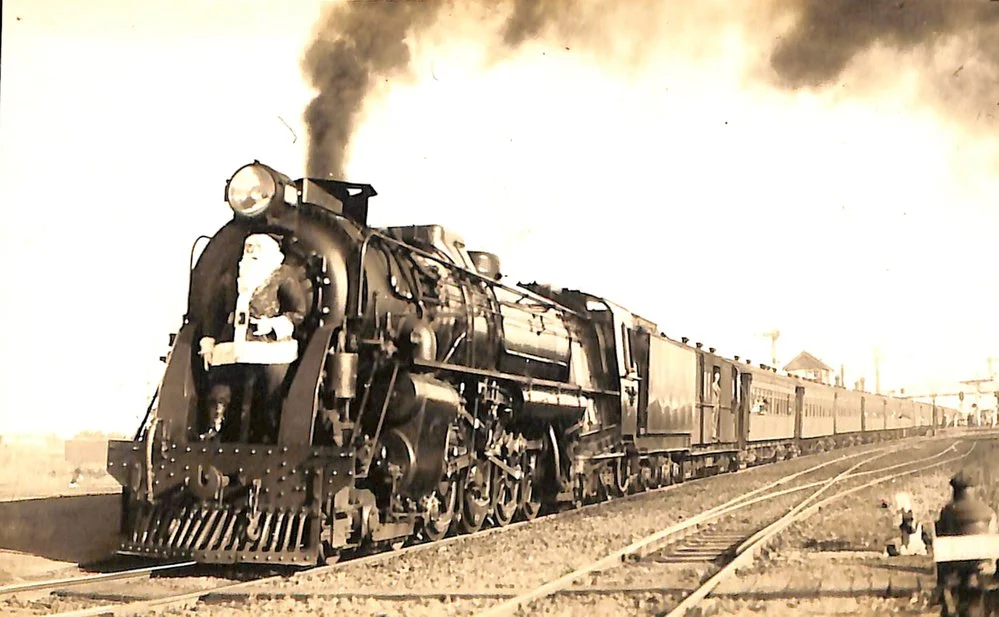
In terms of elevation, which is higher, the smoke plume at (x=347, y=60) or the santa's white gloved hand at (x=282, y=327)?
the smoke plume at (x=347, y=60)

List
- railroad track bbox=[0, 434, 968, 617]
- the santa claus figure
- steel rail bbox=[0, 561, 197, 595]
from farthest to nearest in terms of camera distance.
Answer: the santa claus figure
steel rail bbox=[0, 561, 197, 595]
railroad track bbox=[0, 434, 968, 617]

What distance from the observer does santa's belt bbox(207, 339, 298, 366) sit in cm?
376

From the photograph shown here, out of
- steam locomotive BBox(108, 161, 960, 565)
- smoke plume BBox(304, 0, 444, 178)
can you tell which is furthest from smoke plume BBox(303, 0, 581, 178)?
steam locomotive BBox(108, 161, 960, 565)

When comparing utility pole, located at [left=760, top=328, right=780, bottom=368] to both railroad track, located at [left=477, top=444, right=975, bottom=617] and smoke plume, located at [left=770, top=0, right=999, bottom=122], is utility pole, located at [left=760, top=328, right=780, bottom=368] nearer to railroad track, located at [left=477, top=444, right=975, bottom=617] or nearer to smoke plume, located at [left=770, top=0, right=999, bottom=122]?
railroad track, located at [left=477, top=444, right=975, bottom=617]

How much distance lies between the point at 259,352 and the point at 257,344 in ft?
0.11

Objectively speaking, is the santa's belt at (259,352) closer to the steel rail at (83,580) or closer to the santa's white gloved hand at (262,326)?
the santa's white gloved hand at (262,326)

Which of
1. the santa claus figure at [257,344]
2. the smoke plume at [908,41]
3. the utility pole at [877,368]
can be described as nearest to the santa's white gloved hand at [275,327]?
the santa claus figure at [257,344]

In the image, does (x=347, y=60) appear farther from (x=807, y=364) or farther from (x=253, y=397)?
(x=807, y=364)

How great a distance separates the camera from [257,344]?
378 centimetres

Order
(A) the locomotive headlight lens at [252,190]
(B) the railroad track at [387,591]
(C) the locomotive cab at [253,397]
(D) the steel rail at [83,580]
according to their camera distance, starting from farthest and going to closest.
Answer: (A) the locomotive headlight lens at [252,190] → (C) the locomotive cab at [253,397] → (D) the steel rail at [83,580] → (B) the railroad track at [387,591]

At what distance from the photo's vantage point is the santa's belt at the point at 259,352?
3762 millimetres

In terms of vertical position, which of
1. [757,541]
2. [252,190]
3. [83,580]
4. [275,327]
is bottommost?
[83,580]

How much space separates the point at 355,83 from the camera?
4.43 meters

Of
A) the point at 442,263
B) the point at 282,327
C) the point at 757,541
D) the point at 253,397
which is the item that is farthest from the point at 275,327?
the point at 757,541
